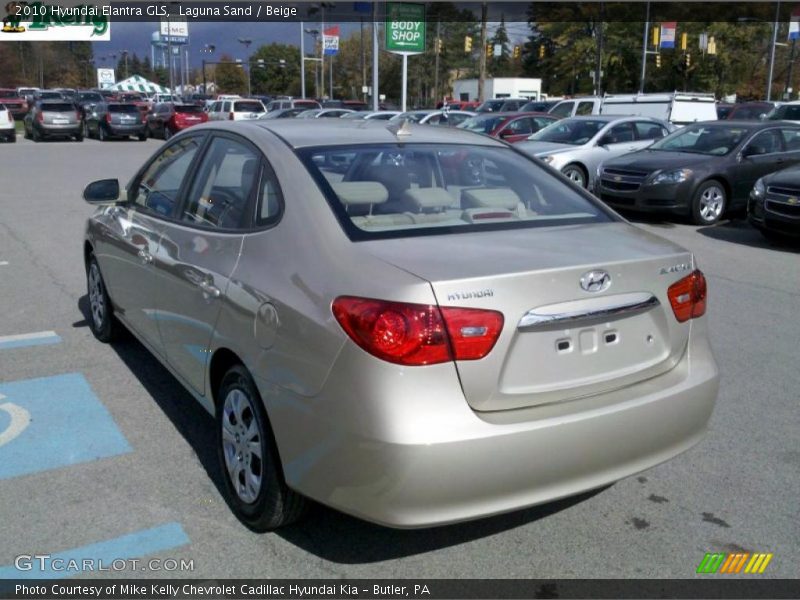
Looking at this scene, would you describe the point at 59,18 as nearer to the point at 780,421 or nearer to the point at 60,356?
the point at 60,356

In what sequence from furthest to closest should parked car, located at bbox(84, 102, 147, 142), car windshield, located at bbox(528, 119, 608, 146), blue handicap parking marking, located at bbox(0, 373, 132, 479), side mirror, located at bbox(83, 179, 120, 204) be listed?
parked car, located at bbox(84, 102, 147, 142) → car windshield, located at bbox(528, 119, 608, 146) → side mirror, located at bbox(83, 179, 120, 204) → blue handicap parking marking, located at bbox(0, 373, 132, 479)

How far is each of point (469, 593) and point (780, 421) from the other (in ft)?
8.12

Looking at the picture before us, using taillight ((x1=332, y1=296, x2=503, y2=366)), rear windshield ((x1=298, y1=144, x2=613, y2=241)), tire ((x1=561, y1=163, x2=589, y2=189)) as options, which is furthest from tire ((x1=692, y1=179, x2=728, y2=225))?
taillight ((x1=332, y1=296, x2=503, y2=366))

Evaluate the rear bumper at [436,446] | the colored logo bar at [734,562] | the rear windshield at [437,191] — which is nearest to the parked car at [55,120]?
the rear windshield at [437,191]

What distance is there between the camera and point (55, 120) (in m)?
31.6

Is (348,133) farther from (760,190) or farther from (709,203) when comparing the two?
(709,203)

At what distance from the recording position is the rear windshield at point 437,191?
3186 mm

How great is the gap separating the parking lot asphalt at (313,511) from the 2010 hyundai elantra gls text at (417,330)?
0.25 metres

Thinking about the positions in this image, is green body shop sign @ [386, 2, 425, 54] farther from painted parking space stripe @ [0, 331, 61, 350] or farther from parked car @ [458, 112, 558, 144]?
painted parking space stripe @ [0, 331, 61, 350]

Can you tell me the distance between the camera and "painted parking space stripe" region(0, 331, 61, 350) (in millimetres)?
5754

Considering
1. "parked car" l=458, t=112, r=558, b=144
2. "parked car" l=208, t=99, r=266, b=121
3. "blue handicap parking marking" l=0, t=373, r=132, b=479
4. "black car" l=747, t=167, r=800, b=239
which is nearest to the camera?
"blue handicap parking marking" l=0, t=373, r=132, b=479

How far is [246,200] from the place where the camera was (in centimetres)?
348

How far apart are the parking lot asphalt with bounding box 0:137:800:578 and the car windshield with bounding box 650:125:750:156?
24.9 ft

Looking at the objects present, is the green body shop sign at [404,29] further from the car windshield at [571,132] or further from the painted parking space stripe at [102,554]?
the painted parking space stripe at [102,554]
